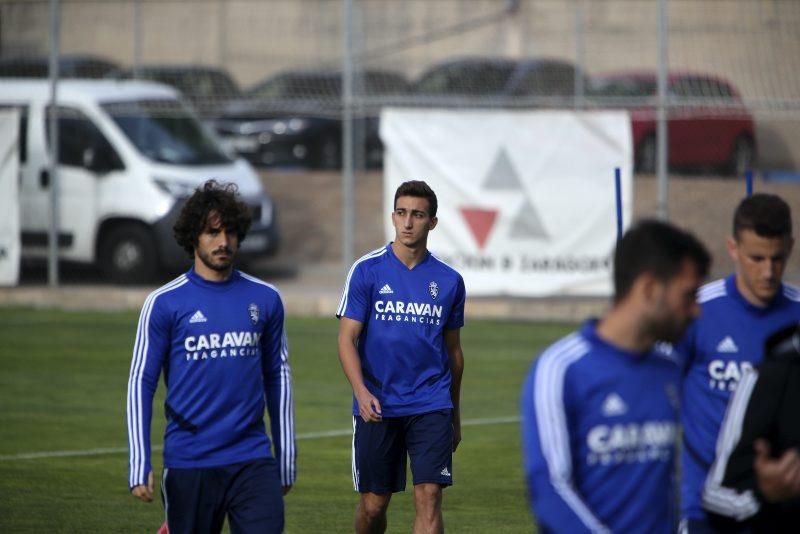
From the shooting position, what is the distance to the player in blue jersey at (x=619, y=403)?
4285 mm

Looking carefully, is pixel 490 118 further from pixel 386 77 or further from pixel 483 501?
pixel 483 501

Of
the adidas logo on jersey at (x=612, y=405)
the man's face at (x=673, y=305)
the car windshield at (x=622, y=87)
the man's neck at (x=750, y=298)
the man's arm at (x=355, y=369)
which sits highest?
the car windshield at (x=622, y=87)

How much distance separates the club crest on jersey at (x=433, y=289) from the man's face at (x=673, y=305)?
3.84 m

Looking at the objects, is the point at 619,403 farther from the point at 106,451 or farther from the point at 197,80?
the point at 197,80

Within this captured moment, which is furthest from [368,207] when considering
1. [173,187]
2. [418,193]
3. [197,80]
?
[418,193]

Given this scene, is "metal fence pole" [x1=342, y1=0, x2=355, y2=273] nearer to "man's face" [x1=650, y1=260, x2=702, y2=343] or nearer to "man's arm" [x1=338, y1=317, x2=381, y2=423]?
"man's arm" [x1=338, y1=317, x2=381, y2=423]

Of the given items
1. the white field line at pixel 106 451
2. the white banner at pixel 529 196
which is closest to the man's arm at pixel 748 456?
the white field line at pixel 106 451

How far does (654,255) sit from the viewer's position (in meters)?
4.30

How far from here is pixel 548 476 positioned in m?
4.29

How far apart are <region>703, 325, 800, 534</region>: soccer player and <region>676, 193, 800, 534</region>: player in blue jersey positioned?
2.59 ft

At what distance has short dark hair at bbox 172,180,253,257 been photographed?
6500mm

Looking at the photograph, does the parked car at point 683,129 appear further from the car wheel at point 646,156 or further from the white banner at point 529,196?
the white banner at point 529,196

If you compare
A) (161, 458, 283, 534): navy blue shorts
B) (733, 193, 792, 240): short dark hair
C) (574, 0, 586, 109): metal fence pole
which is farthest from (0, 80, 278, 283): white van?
(733, 193, 792, 240): short dark hair

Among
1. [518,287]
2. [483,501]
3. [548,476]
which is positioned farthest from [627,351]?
[518,287]
